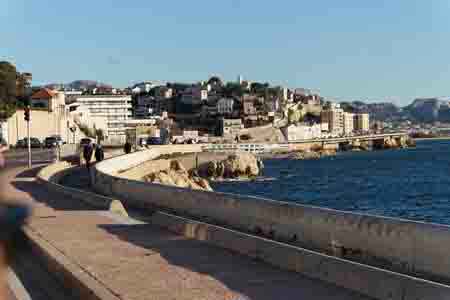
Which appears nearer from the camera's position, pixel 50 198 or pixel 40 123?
pixel 50 198

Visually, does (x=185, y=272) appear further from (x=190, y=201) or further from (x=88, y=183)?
(x=88, y=183)

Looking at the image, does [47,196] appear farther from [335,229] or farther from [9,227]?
[9,227]

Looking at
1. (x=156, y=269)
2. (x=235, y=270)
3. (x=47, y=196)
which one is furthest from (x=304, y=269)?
(x=47, y=196)

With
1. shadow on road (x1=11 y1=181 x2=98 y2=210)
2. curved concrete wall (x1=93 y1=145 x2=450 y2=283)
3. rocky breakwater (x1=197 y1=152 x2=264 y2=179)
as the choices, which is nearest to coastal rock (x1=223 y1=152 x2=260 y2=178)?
rocky breakwater (x1=197 y1=152 x2=264 y2=179)

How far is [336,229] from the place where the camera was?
11344 mm

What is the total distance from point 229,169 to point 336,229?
273 ft

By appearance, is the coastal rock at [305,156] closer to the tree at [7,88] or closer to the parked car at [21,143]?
the tree at [7,88]

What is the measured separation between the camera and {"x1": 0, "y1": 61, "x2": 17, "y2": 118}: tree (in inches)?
3123

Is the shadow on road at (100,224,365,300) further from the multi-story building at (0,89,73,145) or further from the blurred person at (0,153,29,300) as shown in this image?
the multi-story building at (0,89,73,145)

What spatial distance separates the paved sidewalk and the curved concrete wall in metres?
1.22

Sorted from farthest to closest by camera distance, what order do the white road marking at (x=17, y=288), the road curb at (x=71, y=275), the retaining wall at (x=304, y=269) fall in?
the white road marking at (x=17, y=288) → the road curb at (x=71, y=275) → the retaining wall at (x=304, y=269)

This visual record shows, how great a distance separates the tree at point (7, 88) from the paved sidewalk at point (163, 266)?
6542cm

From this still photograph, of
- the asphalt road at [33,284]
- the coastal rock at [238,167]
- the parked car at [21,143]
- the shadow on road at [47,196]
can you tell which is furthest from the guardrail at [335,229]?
the coastal rock at [238,167]

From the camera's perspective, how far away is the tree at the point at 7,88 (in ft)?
260
